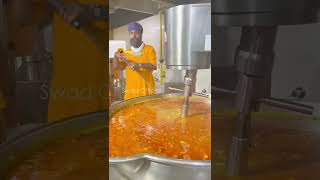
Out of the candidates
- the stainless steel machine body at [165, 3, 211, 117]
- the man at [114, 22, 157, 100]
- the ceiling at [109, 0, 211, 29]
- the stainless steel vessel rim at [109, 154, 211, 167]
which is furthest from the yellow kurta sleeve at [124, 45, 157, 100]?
the stainless steel vessel rim at [109, 154, 211, 167]

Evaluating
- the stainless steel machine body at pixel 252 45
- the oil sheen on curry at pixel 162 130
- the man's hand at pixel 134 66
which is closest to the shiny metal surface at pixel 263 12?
the stainless steel machine body at pixel 252 45

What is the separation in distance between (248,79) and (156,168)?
0.87 feet

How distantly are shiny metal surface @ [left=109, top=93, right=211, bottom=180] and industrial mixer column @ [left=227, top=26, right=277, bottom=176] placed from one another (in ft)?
0.50

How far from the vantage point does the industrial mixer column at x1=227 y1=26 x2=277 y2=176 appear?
27cm

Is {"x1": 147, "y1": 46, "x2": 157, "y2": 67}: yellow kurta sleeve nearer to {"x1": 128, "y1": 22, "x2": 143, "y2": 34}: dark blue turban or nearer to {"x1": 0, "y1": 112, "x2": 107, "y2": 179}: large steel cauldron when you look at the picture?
{"x1": 128, "y1": 22, "x2": 143, "y2": 34}: dark blue turban

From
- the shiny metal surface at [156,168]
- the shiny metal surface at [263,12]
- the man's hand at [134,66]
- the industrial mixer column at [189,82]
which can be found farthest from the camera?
the man's hand at [134,66]

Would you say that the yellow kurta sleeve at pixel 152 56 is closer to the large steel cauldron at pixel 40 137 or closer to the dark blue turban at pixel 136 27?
the dark blue turban at pixel 136 27

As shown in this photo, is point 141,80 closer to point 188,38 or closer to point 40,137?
point 188,38

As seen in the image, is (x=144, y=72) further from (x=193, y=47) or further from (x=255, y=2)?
(x=255, y=2)

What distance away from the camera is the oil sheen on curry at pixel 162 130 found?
56 centimetres

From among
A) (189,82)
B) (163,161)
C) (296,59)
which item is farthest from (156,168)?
(296,59)

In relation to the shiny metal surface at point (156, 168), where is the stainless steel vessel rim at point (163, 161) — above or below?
above

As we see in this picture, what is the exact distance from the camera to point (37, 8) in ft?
0.95

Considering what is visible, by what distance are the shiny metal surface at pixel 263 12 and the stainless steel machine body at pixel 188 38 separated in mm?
225
